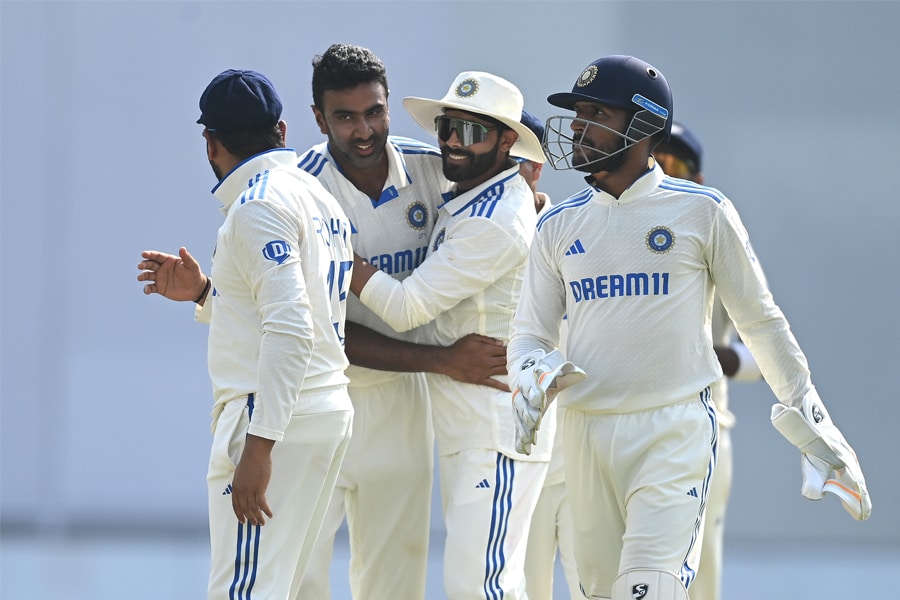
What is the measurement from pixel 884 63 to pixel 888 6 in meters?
0.29

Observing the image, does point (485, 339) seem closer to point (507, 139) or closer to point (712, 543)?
point (507, 139)

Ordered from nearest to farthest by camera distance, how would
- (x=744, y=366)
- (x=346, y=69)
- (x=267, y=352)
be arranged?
(x=267, y=352)
(x=346, y=69)
(x=744, y=366)

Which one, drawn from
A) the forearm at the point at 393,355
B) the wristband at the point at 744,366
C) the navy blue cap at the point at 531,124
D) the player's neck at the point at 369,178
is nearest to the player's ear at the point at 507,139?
the navy blue cap at the point at 531,124

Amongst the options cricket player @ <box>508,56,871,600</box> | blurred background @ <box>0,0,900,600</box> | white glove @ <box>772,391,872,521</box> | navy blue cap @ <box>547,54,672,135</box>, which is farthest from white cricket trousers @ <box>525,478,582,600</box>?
blurred background @ <box>0,0,900,600</box>

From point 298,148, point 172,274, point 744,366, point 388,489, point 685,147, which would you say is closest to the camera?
point 172,274

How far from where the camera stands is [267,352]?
282 centimetres

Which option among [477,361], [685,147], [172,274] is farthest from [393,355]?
[685,147]

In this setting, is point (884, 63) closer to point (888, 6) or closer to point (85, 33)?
point (888, 6)

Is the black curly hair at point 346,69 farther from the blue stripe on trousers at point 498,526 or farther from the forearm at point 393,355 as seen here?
the blue stripe on trousers at point 498,526

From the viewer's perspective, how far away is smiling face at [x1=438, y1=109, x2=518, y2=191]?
3.71 meters

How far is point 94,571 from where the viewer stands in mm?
6012

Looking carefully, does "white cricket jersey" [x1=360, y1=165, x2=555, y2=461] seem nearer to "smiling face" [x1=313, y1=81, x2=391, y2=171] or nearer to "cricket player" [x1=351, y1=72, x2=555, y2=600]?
"cricket player" [x1=351, y1=72, x2=555, y2=600]

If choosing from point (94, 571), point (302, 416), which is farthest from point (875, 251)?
point (302, 416)

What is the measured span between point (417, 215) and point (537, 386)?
969 mm
